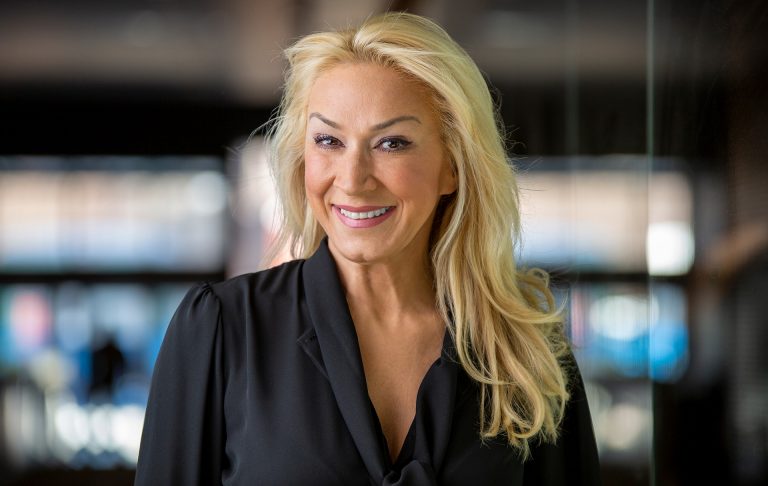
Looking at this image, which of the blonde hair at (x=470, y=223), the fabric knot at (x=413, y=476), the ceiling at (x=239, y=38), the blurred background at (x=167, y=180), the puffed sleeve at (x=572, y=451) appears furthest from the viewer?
the ceiling at (x=239, y=38)

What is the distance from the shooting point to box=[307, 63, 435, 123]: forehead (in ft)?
5.17

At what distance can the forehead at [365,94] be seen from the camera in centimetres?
158

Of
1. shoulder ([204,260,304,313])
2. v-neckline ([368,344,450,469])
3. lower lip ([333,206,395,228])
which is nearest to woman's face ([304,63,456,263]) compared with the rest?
lower lip ([333,206,395,228])

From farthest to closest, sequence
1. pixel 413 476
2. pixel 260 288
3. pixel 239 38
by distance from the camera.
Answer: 1. pixel 239 38
2. pixel 260 288
3. pixel 413 476

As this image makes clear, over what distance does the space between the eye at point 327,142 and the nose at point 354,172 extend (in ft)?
0.08

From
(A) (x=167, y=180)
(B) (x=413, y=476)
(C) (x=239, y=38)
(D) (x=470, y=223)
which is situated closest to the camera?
(B) (x=413, y=476)

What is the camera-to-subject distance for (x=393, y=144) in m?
1.58

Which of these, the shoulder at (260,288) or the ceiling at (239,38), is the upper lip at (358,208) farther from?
the ceiling at (239,38)

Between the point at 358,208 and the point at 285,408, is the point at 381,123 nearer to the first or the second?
the point at 358,208

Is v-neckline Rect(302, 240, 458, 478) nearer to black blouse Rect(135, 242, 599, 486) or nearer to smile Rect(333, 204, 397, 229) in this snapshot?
black blouse Rect(135, 242, 599, 486)

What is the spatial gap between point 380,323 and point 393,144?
314 millimetres

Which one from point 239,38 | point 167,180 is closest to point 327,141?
point 239,38

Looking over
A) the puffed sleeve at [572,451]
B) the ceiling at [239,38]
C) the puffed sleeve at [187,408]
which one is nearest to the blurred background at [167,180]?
the ceiling at [239,38]

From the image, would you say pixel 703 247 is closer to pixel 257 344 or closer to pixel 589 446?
pixel 589 446
